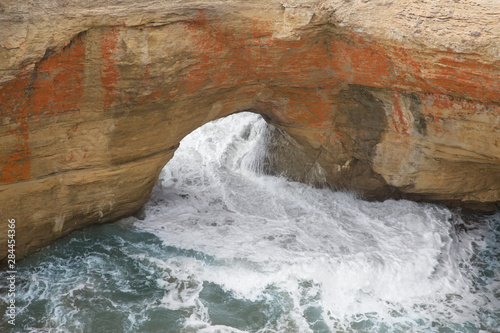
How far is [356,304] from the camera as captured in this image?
18.4ft

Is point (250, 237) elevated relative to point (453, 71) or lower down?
lower down

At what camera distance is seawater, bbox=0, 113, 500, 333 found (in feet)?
17.7

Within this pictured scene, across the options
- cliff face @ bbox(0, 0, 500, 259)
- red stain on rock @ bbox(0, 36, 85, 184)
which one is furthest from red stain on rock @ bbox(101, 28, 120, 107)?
red stain on rock @ bbox(0, 36, 85, 184)


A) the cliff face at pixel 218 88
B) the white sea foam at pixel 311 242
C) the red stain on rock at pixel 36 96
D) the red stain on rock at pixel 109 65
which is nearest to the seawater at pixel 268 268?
the white sea foam at pixel 311 242

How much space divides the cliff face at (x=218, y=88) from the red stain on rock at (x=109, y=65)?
0.01 metres

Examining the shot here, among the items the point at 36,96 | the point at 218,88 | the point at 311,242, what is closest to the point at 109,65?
the point at 36,96

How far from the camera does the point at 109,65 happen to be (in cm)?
541

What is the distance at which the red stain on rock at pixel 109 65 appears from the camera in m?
5.26

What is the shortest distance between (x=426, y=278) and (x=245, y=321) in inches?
87.6

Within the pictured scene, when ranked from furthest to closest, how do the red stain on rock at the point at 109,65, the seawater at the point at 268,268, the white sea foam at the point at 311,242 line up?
the white sea foam at the point at 311,242, the seawater at the point at 268,268, the red stain on rock at the point at 109,65

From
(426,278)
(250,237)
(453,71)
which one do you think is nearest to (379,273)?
(426,278)

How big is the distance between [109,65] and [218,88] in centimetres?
142

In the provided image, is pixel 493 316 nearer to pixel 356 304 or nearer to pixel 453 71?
pixel 356 304

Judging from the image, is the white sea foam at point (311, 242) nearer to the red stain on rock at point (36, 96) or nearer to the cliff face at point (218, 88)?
the cliff face at point (218, 88)
